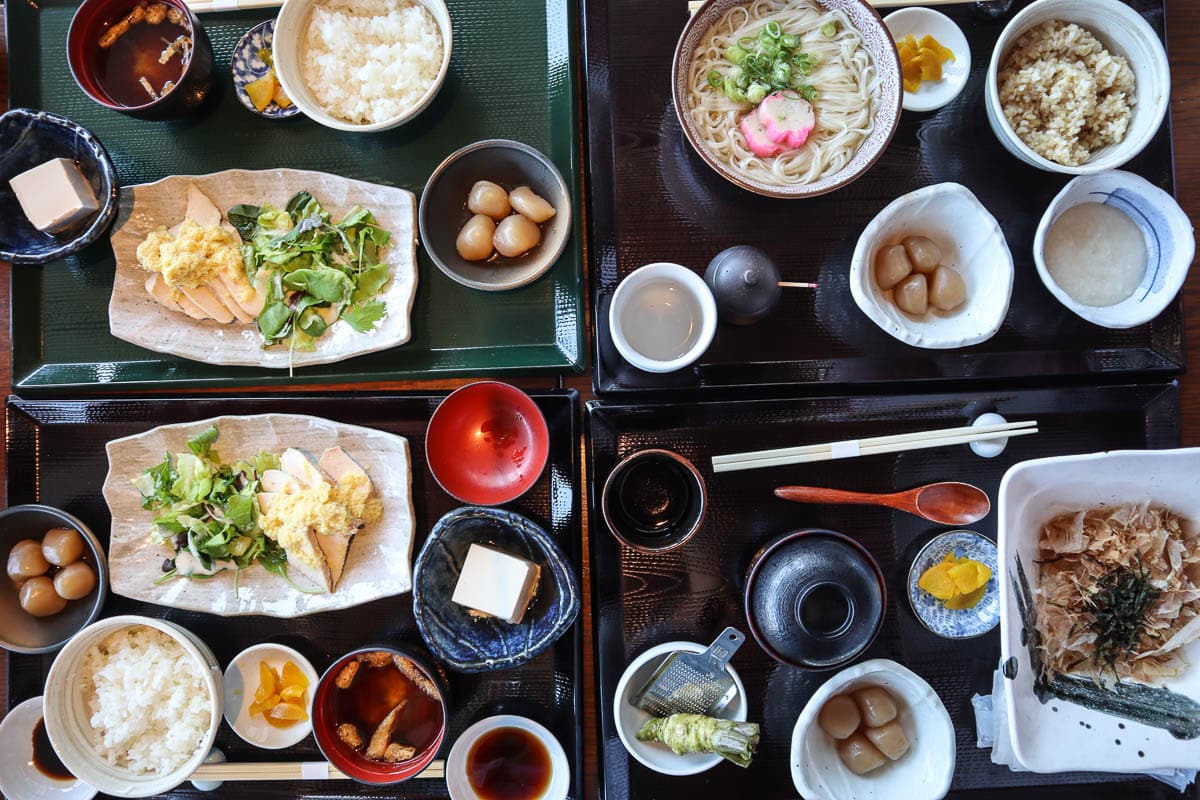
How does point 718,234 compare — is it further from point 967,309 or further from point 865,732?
point 865,732

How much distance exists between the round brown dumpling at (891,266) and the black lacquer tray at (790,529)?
1.03 ft

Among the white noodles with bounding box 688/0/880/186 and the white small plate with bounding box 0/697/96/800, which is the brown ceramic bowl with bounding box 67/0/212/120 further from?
the white small plate with bounding box 0/697/96/800

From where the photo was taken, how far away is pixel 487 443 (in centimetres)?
192

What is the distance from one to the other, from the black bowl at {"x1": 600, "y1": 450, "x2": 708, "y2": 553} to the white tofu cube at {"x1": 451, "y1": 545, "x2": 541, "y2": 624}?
0.28 metres

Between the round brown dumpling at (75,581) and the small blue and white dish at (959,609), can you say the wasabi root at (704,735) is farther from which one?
the round brown dumpling at (75,581)

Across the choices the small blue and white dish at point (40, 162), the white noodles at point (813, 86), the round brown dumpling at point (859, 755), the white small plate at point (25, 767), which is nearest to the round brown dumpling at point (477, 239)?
the white noodles at point (813, 86)

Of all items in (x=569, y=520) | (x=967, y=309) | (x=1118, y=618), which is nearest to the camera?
(x=1118, y=618)

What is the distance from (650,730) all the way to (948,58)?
1.96 metres

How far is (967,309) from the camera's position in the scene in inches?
71.9

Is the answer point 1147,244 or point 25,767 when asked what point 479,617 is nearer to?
point 25,767

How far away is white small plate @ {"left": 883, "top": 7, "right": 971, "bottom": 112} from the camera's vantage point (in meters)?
1.91

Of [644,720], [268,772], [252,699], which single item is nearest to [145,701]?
[252,699]

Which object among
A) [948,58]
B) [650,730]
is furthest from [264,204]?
[948,58]

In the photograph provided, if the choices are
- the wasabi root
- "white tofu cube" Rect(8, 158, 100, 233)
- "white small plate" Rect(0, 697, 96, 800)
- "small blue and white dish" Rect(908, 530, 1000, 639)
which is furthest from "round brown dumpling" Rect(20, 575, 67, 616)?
"small blue and white dish" Rect(908, 530, 1000, 639)
